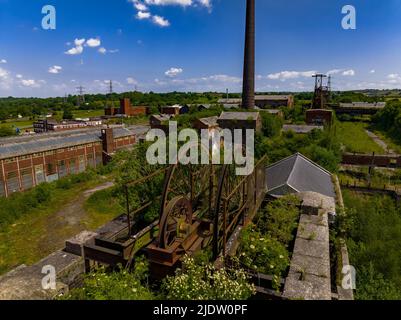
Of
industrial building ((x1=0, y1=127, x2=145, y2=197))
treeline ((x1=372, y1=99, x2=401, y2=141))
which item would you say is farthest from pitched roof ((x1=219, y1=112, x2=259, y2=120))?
treeline ((x1=372, y1=99, x2=401, y2=141))

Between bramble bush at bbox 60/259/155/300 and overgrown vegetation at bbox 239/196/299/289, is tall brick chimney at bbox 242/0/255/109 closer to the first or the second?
overgrown vegetation at bbox 239/196/299/289

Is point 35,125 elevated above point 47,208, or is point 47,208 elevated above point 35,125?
point 35,125

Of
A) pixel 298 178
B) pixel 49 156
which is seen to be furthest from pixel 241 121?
pixel 298 178

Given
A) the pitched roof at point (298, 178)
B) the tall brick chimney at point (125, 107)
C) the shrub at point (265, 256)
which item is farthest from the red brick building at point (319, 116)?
the tall brick chimney at point (125, 107)
